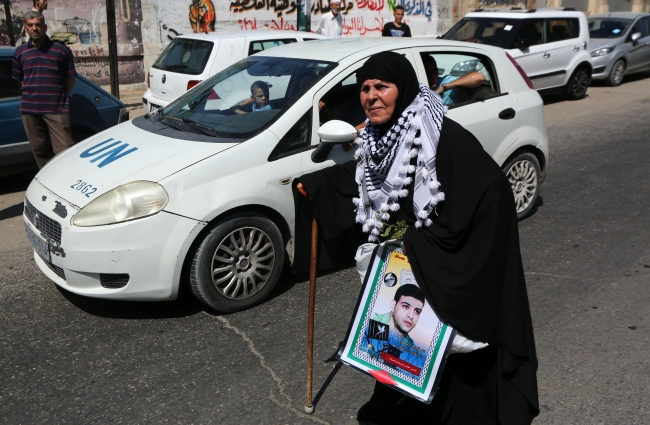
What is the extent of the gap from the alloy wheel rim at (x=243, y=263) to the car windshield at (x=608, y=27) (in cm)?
1338

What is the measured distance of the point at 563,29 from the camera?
43.6 ft

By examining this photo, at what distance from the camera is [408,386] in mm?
2711

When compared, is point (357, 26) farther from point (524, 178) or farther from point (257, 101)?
point (257, 101)

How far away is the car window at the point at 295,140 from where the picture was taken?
4738 millimetres

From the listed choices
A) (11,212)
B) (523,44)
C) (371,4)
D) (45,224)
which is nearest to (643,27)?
(523,44)

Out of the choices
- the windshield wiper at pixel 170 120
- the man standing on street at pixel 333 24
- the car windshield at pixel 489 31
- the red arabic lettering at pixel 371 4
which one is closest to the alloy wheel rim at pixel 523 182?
the windshield wiper at pixel 170 120

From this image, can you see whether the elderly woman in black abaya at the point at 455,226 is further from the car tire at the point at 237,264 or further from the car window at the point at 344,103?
the car window at the point at 344,103

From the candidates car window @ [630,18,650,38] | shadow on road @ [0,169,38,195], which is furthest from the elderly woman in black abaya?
car window @ [630,18,650,38]

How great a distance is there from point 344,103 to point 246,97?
0.72 m

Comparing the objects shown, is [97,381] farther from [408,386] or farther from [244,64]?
[244,64]

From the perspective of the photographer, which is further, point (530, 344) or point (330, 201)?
point (330, 201)

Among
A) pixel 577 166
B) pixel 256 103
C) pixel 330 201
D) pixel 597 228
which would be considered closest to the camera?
pixel 330 201

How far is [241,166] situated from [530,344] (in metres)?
2.37

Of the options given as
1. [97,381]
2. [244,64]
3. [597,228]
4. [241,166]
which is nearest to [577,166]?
[597,228]
